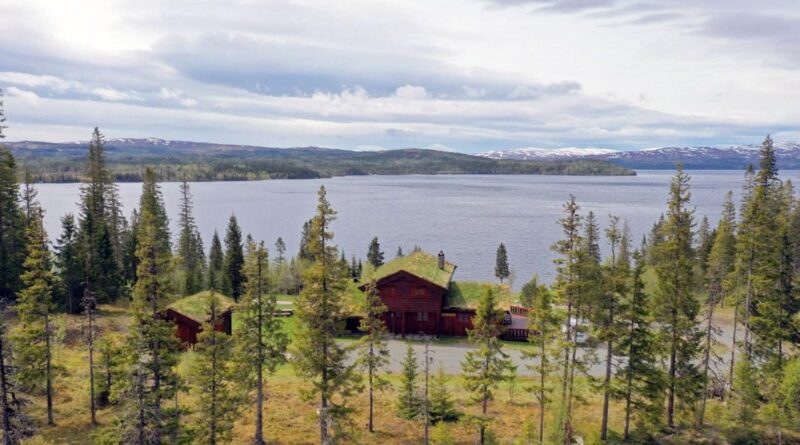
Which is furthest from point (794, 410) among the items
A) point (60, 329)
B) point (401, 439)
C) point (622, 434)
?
point (60, 329)

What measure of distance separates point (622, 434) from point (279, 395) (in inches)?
786

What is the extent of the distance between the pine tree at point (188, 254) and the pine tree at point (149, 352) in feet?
86.4

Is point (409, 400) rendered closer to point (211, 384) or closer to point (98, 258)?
point (211, 384)

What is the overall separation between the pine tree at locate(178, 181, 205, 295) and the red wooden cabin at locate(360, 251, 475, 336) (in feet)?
61.7

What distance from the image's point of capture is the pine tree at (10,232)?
43250 millimetres

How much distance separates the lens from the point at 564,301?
2533cm

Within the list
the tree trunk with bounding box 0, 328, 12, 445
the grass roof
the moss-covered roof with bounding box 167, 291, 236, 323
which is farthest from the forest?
the grass roof

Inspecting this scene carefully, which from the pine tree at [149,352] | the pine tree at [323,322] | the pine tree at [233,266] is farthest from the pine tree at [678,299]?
the pine tree at [233,266]

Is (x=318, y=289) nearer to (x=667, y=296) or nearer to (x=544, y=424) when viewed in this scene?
(x=544, y=424)

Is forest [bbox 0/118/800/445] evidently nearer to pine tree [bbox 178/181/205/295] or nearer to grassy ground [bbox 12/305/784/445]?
grassy ground [bbox 12/305/784/445]

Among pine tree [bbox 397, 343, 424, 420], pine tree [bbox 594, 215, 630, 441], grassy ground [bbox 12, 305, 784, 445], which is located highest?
pine tree [bbox 594, 215, 630, 441]

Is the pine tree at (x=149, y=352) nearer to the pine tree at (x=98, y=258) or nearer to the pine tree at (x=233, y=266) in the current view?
the pine tree at (x=98, y=258)

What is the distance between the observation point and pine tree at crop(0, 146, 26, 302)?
142 feet

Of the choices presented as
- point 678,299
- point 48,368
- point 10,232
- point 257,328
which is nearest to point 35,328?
point 48,368
